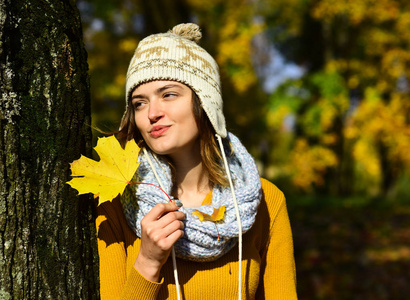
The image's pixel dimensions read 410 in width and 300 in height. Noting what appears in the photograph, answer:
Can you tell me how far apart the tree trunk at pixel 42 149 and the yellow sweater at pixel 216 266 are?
0.13 m

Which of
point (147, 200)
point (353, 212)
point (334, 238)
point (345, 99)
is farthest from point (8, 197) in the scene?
point (353, 212)

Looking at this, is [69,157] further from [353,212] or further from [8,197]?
[353,212]

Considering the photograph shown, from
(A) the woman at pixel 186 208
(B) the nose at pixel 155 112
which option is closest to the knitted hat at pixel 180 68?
(A) the woman at pixel 186 208

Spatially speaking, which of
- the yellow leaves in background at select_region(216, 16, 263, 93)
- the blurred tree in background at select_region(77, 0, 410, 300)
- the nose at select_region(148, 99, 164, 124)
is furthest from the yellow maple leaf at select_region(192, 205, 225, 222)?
the yellow leaves in background at select_region(216, 16, 263, 93)

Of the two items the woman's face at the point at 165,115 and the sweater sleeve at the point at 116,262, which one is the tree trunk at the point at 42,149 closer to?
the sweater sleeve at the point at 116,262

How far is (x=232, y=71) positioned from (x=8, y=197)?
22.8 ft

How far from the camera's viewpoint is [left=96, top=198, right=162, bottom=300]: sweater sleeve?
4.99 ft

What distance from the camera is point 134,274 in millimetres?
1518

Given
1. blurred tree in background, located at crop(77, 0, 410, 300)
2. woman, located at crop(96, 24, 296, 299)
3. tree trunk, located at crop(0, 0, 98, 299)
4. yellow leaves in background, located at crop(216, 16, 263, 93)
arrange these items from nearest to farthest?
tree trunk, located at crop(0, 0, 98, 299)
woman, located at crop(96, 24, 296, 299)
blurred tree in background, located at crop(77, 0, 410, 300)
yellow leaves in background, located at crop(216, 16, 263, 93)

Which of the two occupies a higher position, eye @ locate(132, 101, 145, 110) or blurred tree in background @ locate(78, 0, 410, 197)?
blurred tree in background @ locate(78, 0, 410, 197)

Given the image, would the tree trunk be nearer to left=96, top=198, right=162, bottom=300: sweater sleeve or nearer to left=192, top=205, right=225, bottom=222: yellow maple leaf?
left=96, top=198, right=162, bottom=300: sweater sleeve

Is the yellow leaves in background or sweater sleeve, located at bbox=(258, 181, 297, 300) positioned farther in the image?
the yellow leaves in background

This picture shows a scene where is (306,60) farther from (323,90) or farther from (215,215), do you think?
(215,215)

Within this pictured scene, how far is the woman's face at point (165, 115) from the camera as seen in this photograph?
170 cm
